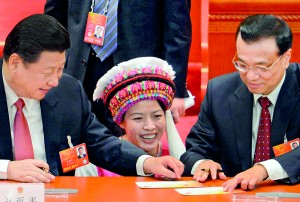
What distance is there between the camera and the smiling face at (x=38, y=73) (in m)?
2.76

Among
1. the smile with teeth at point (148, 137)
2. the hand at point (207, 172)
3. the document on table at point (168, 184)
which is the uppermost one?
the smile with teeth at point (148, 137)

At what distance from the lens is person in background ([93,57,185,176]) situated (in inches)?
124

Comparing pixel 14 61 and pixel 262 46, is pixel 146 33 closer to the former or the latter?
pixel 262 46

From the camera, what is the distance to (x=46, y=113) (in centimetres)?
285

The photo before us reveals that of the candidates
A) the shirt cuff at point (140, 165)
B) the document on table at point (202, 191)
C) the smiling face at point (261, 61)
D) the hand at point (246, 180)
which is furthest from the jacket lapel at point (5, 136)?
the smiling face at point (261, 61)

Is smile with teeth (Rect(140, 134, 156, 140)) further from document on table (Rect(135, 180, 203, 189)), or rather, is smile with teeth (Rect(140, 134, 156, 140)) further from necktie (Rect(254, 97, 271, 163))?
document on table (Rect(135, 180, 203, 189))

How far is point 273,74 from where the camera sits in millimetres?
2895

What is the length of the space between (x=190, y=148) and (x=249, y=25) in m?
0.53

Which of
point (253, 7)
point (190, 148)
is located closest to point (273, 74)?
point (190, 148)

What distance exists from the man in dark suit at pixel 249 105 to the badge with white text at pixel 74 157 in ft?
1.32

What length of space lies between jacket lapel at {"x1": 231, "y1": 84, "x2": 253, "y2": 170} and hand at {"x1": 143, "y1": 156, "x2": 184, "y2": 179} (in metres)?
0.33

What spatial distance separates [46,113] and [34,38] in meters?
0.29

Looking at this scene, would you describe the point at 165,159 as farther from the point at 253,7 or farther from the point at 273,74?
the point at 253,7

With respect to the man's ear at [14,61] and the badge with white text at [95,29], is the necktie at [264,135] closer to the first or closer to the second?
the badge with white text at [95,29]
